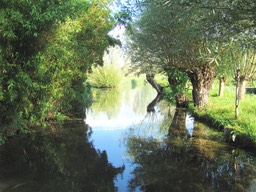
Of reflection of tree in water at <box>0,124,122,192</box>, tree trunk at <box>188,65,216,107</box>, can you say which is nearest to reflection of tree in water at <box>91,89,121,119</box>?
tree trunk at <box>188,65,216,107</box>

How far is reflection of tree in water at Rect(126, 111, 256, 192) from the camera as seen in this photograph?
5.51 m

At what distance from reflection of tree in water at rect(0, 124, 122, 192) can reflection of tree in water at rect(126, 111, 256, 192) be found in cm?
78

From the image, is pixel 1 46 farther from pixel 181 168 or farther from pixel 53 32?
pixel 181 168

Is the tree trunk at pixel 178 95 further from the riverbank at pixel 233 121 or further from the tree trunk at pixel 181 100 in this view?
the riverbank at pixel 233 121

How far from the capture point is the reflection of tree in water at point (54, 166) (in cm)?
551

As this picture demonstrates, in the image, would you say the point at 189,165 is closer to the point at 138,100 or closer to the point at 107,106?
the point at 107,106

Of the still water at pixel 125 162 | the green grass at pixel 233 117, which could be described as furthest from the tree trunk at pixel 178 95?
the still water at pixel 125 162

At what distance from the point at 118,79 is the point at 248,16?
113 feet

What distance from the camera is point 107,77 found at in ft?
122

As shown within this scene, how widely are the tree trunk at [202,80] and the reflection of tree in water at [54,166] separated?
654 centimetres

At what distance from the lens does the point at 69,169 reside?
21.2 feet

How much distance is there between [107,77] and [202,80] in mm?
24796

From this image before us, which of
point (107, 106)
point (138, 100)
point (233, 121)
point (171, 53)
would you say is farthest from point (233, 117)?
point (138, 100)

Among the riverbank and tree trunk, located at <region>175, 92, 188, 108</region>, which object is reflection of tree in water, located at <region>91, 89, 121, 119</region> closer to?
tree trunk, located at <region>175, 92, 188, 108</region>
